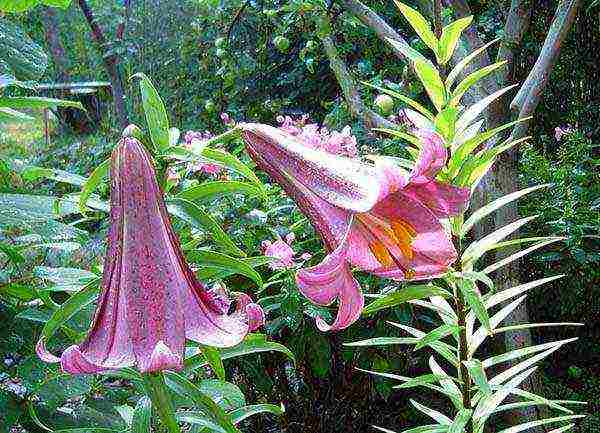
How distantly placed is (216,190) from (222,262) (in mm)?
76

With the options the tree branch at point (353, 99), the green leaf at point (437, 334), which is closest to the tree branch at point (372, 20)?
the tree branch at point (353, 99)

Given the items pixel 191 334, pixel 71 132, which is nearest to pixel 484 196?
pixel 191 334

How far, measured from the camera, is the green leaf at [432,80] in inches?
40.5

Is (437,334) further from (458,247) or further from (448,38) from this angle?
(448,38)

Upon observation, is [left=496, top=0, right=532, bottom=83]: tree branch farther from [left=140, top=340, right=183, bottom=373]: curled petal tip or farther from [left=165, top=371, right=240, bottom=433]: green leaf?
[left=140, top=340, right=183, bottom=373]: curled petal tip

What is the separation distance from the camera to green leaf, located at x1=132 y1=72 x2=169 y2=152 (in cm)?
70

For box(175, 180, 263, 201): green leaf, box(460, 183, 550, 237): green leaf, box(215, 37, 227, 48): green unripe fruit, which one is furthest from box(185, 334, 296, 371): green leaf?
box(215, 37, 227, 48): green unripe fruit

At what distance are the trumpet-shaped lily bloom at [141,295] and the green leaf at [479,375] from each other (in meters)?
0.48

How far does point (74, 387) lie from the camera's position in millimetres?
889

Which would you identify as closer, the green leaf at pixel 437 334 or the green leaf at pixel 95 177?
the green leaf at pixel 95 177

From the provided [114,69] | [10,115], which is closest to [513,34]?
[10,115]

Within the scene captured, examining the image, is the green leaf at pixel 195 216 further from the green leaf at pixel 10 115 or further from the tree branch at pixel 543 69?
the tree branch at pixel 543 69

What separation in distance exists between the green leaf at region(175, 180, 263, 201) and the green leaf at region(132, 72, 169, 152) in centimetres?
8

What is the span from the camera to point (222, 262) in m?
0.77
